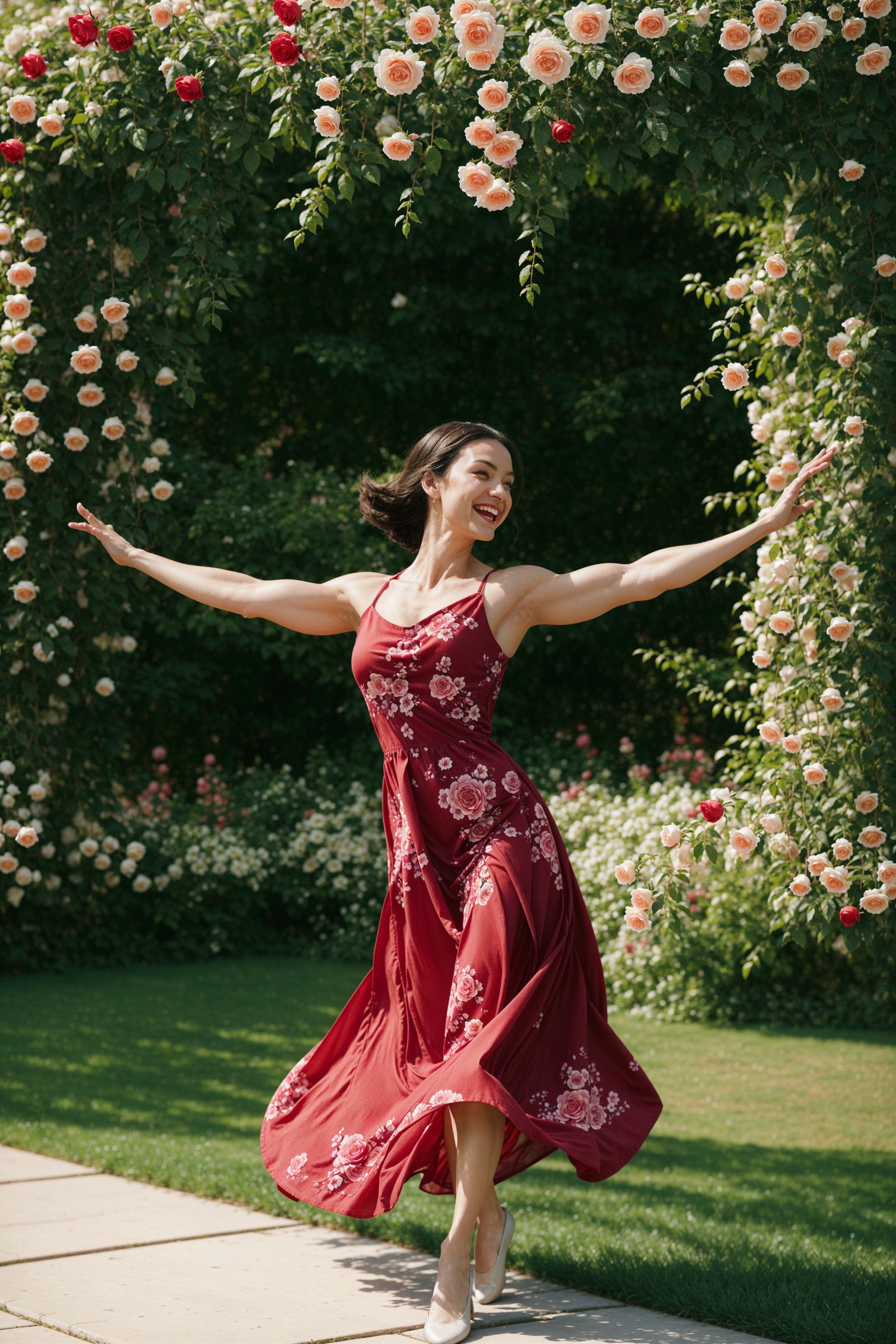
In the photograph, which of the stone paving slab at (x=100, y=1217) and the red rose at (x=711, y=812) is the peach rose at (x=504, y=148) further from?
the stone paving slab at (x=100, y=1217)

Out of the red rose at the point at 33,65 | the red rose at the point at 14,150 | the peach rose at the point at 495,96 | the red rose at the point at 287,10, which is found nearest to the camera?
the peach rose at the point at 495,96

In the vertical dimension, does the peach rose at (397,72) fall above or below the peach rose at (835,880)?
above

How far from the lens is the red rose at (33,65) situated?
430 centimetres

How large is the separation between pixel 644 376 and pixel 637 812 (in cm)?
369

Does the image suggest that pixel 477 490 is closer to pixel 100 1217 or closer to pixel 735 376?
pixel 735 376

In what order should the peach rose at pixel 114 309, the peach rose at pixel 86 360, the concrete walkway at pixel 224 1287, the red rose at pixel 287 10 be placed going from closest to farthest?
the concrete walkway at pixel 224 1287, the red rose at pixel 287 10, the peach rose at pixel 114 309, the peach rose at pixel 86 360

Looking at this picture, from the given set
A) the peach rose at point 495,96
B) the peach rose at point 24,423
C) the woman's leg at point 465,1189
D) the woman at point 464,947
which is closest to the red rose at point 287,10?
the peach rose at point 495,96

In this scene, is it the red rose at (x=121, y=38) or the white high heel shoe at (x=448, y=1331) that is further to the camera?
the red rose at (x=121, y=38)

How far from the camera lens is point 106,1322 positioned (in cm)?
302

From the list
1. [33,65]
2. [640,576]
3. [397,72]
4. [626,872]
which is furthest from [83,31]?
[626,872]

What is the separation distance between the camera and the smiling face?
330 cm

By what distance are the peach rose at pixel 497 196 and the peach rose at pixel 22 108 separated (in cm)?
175

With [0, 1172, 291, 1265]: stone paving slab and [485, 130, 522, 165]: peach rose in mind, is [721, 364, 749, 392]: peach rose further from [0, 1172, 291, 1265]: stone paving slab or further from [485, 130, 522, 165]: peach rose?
[0, 1172, 291, 1265]: stone paving slab

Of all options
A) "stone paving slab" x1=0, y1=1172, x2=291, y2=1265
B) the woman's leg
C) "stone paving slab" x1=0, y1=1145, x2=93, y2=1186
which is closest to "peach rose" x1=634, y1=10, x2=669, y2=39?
the woman's leg
